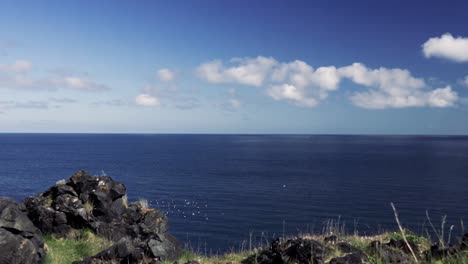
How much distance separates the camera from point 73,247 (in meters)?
24.6

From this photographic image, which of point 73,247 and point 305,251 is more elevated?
point 305,251

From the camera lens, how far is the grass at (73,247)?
72.9 feet

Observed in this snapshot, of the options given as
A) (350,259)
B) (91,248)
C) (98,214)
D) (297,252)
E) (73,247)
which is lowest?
(73,247)

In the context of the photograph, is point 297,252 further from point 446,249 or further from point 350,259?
point 446,249

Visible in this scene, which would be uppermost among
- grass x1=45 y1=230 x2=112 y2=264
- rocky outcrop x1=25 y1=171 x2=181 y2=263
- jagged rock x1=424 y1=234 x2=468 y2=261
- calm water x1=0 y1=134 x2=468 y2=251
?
jagged rock x1=424 y1=234 x2=468 y2=261

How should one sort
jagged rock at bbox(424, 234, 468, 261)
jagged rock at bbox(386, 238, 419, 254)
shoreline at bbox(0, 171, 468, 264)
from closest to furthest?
1. jagged rock at bbox(424, 234, 468, 261)
2. shoreline at bbox(0, 171, 468, 264)
3. jagged rock at bbox(386, 238, 419, 254)

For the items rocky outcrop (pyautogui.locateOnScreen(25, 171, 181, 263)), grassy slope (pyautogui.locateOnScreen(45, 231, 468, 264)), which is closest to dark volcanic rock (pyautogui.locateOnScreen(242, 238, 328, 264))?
grassy slope (pyautogui.locateOnScreen(45, 231, 468, 264))

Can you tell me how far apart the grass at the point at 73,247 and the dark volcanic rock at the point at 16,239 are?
1274mm

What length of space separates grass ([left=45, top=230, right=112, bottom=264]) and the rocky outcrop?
55 centimetres

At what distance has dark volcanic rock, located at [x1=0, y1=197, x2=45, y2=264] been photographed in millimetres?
18625

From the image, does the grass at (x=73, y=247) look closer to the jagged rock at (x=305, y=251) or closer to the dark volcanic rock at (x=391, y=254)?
the jagged rock at (x=305, y=251)

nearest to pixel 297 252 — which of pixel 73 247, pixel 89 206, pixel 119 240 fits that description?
pixel 119 240

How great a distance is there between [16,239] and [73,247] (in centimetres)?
581

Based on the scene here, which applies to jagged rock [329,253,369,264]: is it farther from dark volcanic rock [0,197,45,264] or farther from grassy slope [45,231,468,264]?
dark volcanic rock [0,197,45,264]
